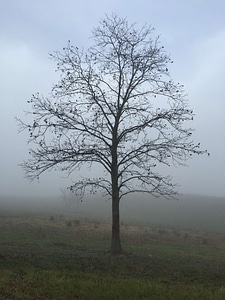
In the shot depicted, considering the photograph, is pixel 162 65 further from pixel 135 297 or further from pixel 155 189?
pixel 135 297

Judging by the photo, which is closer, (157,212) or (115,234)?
(115,234)

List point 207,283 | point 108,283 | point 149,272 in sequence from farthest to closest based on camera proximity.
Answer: point 149,272
point 207,283
point 108,283

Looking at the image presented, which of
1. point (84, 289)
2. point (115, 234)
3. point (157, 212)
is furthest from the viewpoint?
point (157, 212)

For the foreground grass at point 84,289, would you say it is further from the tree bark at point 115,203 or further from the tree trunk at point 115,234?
the tree bark at point 115,203

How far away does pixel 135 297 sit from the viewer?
8.18m

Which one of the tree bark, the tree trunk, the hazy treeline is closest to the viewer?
the tree trunk

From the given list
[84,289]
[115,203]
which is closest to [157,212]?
[115,203]

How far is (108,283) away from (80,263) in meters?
3.71

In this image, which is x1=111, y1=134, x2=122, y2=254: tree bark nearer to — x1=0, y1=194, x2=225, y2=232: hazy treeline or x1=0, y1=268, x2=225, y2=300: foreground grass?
x1=0, y1=268, x2=225, y2=300: foreground grass

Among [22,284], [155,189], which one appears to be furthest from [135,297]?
[155,189]

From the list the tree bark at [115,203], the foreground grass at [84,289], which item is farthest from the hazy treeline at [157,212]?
the foreground grass at [84,289]

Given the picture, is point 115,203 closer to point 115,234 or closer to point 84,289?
point 115,234

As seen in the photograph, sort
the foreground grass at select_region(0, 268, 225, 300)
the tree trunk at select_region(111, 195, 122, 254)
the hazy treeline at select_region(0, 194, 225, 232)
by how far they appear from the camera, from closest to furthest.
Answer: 1. the foreground grass at select_region(0, 268, 225, 300)
2. the tree trunk at select_region(111, 195, 122, 254)
3. the hazy treeline at select_region(0, 194, 225, 232)

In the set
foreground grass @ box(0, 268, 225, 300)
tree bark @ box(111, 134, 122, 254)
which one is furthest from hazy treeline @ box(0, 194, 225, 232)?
foreground grass @ box(0, 268, 225, 300)
